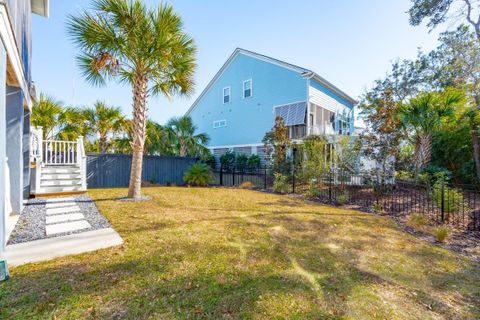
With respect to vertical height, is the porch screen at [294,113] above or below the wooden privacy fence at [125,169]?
above

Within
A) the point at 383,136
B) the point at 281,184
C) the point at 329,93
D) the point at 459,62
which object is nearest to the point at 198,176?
the point at 281,184

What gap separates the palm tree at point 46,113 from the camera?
982 cm

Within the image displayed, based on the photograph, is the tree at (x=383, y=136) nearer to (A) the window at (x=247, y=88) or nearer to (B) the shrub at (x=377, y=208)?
(B) the shrub at (x=377, y=208)

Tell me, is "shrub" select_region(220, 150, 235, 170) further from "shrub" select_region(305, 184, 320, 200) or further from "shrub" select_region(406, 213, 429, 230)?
"shrub" select_region(406, 213, 429, 230)

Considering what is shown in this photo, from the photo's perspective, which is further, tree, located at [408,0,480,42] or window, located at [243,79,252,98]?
window, located at [243,79,252,98]

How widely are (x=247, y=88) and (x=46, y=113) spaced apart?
1264 centimetres

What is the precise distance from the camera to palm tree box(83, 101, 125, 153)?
11.5 m

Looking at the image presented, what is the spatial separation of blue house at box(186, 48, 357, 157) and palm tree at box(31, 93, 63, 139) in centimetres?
1154

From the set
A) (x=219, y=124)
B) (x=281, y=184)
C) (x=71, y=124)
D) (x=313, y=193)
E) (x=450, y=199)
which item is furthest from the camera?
(x=219, y=124)

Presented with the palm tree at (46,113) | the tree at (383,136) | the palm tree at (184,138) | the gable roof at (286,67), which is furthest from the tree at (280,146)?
the palm tree at (46,113)

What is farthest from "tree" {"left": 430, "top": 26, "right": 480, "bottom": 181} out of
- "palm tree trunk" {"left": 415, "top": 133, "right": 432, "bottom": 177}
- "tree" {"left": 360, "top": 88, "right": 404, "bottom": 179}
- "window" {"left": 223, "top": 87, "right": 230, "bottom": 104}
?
"window" {"left": 223, "top": 87, "right": 230, "bottom": 104}

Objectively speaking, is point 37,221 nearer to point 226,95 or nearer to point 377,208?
point 377,208

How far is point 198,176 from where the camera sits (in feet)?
41.3

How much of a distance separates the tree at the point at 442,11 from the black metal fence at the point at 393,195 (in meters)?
8.96
